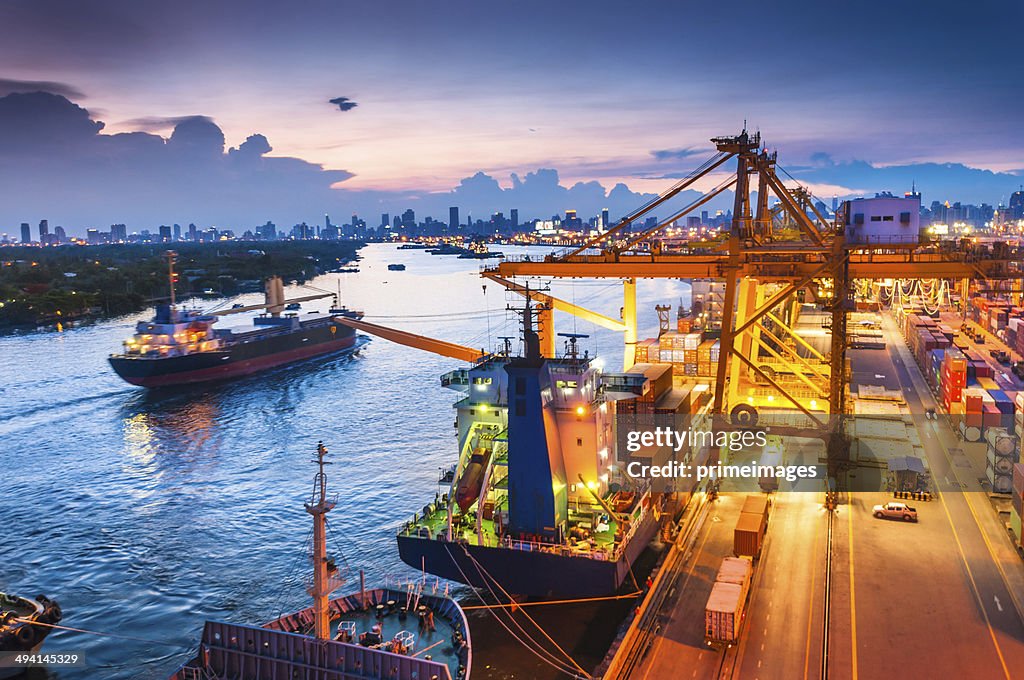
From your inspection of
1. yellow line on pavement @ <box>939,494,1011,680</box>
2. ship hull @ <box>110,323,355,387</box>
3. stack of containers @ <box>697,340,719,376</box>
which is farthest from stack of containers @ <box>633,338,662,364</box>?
ship hull @ <box>110,323,355,387</box>

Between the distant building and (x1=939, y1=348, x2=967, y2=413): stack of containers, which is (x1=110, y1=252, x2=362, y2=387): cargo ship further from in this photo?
(x1=939, y1=348, x2=967, y2=413): stack of containers

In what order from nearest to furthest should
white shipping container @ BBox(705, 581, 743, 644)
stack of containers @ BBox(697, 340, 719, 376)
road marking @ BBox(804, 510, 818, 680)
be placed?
road marking @ BBox(804, 510, 818, 680) < white shipping container @ BBox(705, 581, 743, 644) < stack of containers @ BBox(697, 340, 719, 376)

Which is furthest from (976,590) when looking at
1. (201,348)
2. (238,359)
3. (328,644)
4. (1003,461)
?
(201,348)

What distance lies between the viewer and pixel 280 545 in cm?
2238

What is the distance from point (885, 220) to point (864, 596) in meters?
25.8

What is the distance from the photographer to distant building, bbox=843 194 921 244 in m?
37.0

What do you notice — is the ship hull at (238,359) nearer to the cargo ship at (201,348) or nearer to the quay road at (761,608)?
the cargo ship at (201,348)

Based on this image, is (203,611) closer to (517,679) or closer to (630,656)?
(517,679)

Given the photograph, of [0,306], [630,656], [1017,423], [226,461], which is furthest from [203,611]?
[0,306]

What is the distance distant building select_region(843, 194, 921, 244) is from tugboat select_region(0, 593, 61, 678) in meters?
34.6

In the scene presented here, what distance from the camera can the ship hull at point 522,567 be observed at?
57.5 ft

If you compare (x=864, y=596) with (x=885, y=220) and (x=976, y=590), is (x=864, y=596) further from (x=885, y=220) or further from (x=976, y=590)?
(x=885, y=220)

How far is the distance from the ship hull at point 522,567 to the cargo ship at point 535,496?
0.08ft

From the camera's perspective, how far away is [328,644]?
1232cm
